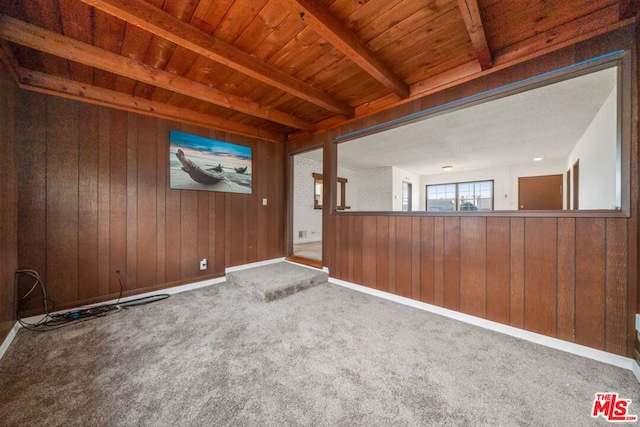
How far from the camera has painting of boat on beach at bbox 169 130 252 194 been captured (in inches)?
119

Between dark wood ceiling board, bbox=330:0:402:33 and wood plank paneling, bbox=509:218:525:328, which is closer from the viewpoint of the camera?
dark wood ceiling board, bbox=330:0:402:33

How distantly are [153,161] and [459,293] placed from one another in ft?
12.7

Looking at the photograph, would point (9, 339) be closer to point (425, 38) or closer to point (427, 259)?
point (427, 259)

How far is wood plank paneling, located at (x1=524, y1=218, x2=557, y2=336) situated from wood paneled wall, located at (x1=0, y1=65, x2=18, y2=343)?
421 centimetres

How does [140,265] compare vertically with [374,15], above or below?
below

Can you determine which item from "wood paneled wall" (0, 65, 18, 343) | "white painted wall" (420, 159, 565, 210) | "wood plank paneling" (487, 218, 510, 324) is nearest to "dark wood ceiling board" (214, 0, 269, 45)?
"wood paneled wall" (0, 65, 18, 343)

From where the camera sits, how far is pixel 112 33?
177cm

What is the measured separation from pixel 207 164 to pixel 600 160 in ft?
16.7

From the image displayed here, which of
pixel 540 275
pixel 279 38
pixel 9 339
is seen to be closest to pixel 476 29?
pixel 279 38

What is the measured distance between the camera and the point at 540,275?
6.18 feet

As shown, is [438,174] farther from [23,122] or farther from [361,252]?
[23,122]

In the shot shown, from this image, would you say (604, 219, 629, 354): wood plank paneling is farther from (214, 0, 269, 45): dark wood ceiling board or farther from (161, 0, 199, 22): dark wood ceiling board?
(161, 0, 199, 22): dark wood ceiling board

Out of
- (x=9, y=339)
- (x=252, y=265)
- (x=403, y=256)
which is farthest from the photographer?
(x=252, y=265)

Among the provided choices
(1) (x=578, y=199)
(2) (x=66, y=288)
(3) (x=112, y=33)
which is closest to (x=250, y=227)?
(2) (x=66, y=288)
